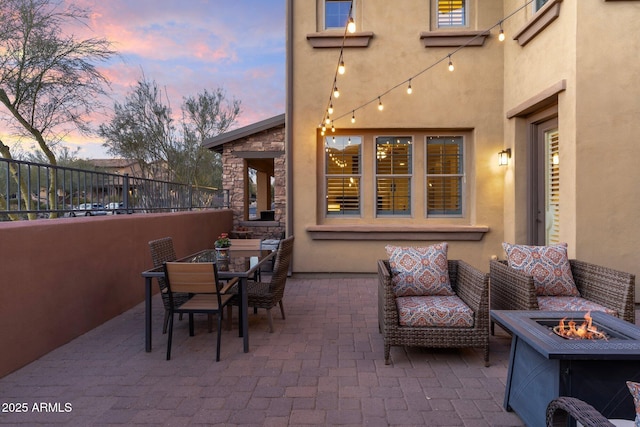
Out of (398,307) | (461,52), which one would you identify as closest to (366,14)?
(461,52)

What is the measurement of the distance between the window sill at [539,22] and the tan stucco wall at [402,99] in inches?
38.4

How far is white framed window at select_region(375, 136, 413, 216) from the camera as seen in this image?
7.84 metres

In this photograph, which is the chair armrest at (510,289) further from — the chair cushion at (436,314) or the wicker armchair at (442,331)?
the chair cushion at (436,314)

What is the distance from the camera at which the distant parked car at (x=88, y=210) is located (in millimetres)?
5029

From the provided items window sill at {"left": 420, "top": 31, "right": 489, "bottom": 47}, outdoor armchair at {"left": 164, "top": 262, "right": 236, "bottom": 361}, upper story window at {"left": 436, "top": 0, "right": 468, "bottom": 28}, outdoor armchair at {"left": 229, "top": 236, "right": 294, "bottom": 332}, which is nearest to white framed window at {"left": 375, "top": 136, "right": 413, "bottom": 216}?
window sill at {"left": 420, "top": 31, "right": 489, "bottom": 47}

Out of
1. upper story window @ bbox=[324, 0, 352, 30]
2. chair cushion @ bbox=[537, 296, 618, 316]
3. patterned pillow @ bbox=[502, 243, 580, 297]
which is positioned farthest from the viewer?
upper story window @ bbox=[324, 0, 352, 30]

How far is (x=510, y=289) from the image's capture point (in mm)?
4062

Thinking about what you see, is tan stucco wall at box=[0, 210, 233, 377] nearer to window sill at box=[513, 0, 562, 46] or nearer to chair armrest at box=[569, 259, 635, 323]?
chair armrest at box=[569, 259, 635, 323]

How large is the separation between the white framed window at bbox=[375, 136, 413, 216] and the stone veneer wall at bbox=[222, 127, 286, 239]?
331 cm

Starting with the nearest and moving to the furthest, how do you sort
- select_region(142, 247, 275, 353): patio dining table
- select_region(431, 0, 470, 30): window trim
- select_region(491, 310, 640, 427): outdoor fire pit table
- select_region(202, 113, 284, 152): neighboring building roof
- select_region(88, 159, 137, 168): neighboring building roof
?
select_region(491, 310, 640, 427): outdoor fire pit table < select_region(142, 247, 275, 353): patio dining table < select_region(431, 0, 470, 30): window trim < select_region(202, 113, 284, 152): neighboring building roof < select_region(88, 159, 137, 168): neighboring building roof

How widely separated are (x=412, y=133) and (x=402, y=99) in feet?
2.30

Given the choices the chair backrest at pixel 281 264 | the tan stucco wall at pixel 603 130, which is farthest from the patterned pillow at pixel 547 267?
the chair backrest at pixel 281 264

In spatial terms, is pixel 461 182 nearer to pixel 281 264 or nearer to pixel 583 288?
pixel 583 288

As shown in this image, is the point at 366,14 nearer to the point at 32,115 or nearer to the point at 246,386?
the point at 246,386
